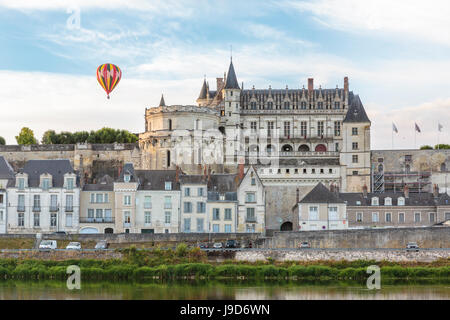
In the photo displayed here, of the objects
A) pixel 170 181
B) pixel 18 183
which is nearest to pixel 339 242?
pixel 170 181

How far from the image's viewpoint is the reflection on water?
32.5 metres

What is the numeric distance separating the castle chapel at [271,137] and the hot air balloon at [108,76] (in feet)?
30.4

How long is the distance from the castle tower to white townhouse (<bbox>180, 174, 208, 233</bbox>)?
16188 millimetres

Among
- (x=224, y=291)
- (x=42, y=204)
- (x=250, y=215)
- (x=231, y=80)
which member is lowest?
(x=224, y=291)

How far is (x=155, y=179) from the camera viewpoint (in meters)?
49.5

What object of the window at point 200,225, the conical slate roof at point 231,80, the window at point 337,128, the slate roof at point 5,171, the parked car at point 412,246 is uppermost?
the conical slate roof at point 231,80

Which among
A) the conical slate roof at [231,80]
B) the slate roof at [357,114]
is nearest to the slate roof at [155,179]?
the slate roof at [357,114]

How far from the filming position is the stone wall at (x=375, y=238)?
4231 centimetres

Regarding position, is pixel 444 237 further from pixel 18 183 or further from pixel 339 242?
pixel 18 183

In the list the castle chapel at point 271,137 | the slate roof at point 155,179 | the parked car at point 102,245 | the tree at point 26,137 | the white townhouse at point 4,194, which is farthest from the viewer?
the tree at point 26,137

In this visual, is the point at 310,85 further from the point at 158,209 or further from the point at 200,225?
the point at 158,209

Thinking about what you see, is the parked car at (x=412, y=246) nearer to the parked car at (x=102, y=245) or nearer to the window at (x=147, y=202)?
the parked car at (x=102, y=245)

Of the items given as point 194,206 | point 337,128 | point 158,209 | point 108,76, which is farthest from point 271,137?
point 158,209

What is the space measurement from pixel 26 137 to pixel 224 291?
47806mm
